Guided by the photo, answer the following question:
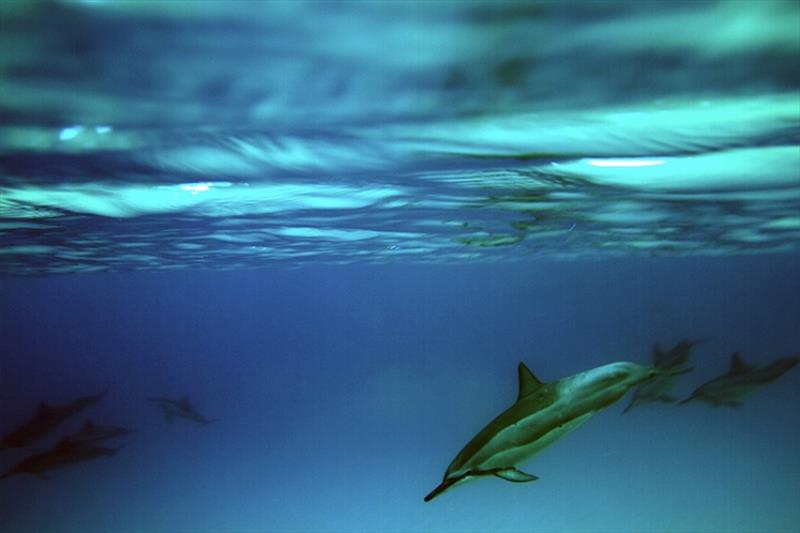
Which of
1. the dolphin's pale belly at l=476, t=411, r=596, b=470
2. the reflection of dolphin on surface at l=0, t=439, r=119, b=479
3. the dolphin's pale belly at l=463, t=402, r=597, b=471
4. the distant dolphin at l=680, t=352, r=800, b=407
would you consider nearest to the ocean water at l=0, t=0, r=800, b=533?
the reflection of dolphin on surface at l=0, t=439, r=119, b=479

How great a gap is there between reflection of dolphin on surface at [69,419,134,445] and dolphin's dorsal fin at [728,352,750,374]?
1367 cm

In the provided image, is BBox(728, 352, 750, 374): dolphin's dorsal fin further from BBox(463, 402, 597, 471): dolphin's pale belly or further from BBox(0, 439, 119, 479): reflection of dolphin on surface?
BBox(0, 439, 119, 479): reflection of dolphin on surface

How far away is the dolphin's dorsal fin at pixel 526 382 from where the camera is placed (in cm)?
582

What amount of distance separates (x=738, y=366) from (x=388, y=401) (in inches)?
1446

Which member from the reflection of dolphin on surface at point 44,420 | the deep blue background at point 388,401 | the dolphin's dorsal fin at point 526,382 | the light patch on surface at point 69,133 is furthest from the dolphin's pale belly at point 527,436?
the deep blue background at point 388,401

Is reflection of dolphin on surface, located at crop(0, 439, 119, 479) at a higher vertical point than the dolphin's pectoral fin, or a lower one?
lower

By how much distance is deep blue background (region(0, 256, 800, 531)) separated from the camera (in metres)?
30.9

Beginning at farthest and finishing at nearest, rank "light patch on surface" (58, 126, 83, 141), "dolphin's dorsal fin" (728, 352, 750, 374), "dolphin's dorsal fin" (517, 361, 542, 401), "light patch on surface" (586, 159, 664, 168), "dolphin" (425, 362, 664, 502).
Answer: "dolphin's dorsal fin" (728, 352, 750, 374) < "light patch on surface" (586, 159, 664, 168) < "light patch on surface" (58, 126, 83, 141) < "dolphin's dorsal fin" (517, 361, 542, 401) < "dolphin" (425, 362, 664, 502)

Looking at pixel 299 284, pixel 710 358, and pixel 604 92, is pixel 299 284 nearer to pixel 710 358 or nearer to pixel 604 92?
pixel 710 358

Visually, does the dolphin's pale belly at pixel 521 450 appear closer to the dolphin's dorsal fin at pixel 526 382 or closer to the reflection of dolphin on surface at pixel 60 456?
the dolphin's dorsal fin at pixel 526 382

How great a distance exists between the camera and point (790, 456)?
32875 mm

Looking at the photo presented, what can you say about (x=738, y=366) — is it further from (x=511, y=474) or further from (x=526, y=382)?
(x=511, y=474)

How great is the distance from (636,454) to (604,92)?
103ft

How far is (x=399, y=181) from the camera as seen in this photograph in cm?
955
